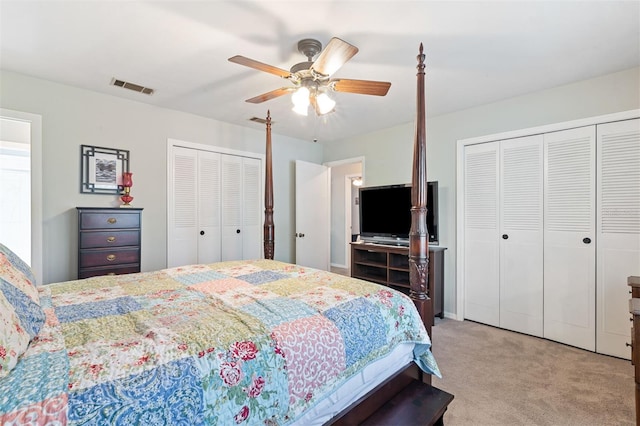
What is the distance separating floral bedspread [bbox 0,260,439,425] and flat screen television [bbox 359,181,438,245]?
7.10 feet

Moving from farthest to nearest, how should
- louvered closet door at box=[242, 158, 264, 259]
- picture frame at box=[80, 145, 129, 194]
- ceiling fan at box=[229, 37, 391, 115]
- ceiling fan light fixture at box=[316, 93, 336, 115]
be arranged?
louvered closet door at box=[242, 158, 264, 259]
picture frame at box=[80, 145, 129, 194]
ceiling fan light fixture at box=[316, 93, 336, 115]
ceiling fan at box=[229, 37, 391, 115]

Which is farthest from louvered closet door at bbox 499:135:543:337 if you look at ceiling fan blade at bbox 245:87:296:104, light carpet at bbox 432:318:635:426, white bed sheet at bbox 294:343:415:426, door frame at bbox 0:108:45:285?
door frame at bbox 0:108:45:285

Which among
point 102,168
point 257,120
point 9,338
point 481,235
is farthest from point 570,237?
point 102,168

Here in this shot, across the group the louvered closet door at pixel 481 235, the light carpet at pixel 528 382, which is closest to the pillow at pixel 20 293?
the light carpet at pixel 528 382

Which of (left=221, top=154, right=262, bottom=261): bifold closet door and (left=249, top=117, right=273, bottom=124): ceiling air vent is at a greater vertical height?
(left=249, top=117, right=273, bottom=124): ceiling air vent

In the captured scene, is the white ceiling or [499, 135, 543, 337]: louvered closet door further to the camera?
[499, 135, 543, 337]: louvered closet door

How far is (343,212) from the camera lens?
22.4 feet

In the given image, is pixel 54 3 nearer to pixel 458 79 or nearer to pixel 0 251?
pixel 0 251

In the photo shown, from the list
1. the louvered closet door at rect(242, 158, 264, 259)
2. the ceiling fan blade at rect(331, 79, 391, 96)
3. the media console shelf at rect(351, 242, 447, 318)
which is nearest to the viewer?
the ceiling fan blade at rect(331, 79, 391, 96)

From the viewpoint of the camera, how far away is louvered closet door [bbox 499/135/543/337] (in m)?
3.06

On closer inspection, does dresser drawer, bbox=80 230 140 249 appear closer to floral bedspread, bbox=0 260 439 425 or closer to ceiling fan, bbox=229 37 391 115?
floral bedspread, bbox=0 260 439 425

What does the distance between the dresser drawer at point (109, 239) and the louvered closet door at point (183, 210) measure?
0.65 metres

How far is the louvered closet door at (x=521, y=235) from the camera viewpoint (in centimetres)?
306

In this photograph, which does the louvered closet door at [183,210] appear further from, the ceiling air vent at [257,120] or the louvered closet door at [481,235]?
the louvered closet door at [481,235]
